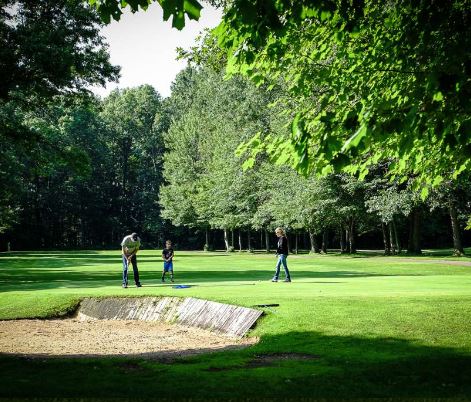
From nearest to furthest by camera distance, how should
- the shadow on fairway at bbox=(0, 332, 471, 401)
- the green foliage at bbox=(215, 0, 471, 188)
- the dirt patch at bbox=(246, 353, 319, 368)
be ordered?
the shadow on fairway at bbox=(0, 332, 471, 401)
the green foliage at bbox=(215, 0, 471, 188)
the dirt patch at bbox=(246, 353, 319, 368)

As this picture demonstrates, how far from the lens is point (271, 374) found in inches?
288

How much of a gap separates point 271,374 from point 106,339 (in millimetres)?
6354

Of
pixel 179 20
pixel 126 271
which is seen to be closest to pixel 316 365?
pixel 179 20

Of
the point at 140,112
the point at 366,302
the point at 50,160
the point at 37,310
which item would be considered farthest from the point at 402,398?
the point at 140,112

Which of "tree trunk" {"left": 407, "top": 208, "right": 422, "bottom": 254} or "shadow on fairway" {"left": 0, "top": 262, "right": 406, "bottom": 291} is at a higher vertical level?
"tree trunk" {"left": 407, "top": 208, "right": 422, "bottom": 254}

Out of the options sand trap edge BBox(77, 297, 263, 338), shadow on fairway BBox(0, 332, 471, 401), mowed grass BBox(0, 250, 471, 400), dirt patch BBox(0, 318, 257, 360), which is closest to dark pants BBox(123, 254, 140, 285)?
sand trap edge BBox(77, 297, 263, 338)

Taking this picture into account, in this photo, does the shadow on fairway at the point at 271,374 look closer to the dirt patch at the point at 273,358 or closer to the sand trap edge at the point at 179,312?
the dirt patch at the point at 273,358

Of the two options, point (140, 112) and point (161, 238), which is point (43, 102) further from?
point (140, 112)

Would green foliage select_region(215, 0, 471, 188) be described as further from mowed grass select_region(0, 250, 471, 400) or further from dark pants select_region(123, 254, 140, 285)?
dark pants select_region(123, 254, 140, 285)

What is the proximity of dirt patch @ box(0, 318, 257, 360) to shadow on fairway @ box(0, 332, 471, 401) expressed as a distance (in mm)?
1437

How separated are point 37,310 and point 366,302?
32.3 ft

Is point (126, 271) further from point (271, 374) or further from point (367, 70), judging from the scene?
point (367, 70)

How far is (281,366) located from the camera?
309 inches

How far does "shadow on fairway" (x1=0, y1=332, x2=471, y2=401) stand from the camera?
20.7 ft
